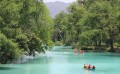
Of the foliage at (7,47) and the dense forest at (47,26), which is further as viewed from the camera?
the dense forest at (47,26)

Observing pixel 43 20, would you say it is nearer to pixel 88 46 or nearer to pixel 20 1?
pixel 20 1

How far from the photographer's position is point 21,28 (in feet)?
141

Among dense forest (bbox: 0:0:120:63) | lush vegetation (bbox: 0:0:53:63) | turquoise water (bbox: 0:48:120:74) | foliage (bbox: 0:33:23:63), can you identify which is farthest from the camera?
dense forest (bbox: 0:0:120:63)

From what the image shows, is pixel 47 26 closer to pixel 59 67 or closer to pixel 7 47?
pixel 59 67

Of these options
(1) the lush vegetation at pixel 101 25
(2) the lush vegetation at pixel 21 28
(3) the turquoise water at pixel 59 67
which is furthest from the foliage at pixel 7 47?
(1) the lush vegetation at pixel 101 25

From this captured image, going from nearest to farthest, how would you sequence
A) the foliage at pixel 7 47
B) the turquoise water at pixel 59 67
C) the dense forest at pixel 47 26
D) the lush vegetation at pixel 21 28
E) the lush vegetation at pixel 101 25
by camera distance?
the foliage at pixel 7 47 → the turquoise water at pixel 59 67 → the lush vegetation at pixel 21 28 → the dense forest at pixel 47 26 → the lush vegetation at pixel 101 25

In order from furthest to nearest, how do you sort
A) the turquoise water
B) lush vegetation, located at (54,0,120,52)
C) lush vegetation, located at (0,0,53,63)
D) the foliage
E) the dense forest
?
lush vegetation, located at (54,0,120,52)
the dense forest
lush vegetation, located at (0,0,53,63)
the turquoise water
the foliage

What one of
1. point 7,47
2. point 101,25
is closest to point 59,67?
point 7,47

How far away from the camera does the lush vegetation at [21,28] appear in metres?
34.4

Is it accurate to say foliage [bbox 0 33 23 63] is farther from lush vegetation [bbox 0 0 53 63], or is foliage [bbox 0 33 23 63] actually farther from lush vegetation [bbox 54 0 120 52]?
lush vegetation [bbox 54 0 120 52]

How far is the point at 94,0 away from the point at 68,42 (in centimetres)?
2393

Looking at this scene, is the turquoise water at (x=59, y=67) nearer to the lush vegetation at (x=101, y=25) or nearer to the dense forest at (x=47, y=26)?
the dense forest at (x=47, y=26)

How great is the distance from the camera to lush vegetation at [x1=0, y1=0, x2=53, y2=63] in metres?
34.4

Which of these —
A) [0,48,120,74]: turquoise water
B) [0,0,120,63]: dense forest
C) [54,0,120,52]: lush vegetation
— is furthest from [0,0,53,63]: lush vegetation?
[54,0,120,52]: lush vegetation
